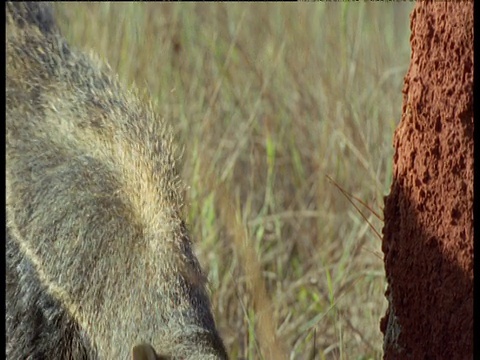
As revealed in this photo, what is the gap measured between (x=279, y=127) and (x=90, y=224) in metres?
2.52

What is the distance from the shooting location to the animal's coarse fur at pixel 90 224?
3100 millimetres

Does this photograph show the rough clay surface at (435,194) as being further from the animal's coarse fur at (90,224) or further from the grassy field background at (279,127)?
the grassy field background at (279,127)

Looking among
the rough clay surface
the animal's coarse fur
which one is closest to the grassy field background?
the animal's coarse fur

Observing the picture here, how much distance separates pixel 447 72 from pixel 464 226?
0.43 m

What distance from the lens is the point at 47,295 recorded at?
11.6 ft

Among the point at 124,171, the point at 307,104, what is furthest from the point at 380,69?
the point at 124,171

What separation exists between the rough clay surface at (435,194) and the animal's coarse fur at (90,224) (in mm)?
592

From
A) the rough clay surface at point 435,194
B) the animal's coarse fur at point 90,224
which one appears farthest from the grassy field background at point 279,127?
A: the rough clay surface at point 435,194

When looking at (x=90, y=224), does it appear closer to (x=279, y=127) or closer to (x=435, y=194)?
(x=435, y=194)

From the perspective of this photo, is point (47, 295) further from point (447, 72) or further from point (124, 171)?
point (447, 72)

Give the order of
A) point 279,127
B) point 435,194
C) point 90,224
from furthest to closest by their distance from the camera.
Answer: point 279,127 < point 90,224 < point 435,194

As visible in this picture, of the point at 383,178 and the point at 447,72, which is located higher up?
the point at 447,72

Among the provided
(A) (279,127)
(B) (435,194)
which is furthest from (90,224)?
(A) (279,127)

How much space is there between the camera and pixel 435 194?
288 centimetres
